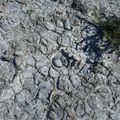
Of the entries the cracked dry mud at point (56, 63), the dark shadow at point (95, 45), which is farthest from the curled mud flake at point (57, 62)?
the dark shadow at point (95, 45)

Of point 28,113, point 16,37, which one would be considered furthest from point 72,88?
point 16,37

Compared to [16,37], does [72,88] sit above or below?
below

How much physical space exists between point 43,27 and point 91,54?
1.06 m

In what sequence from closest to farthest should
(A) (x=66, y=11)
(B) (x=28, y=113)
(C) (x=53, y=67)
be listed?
(B) (x=28, y=113), (C) (x=53, y=67), (A) (x=66, y=11)

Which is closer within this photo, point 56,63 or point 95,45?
point 56,63

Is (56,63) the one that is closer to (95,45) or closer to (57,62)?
(57,62)

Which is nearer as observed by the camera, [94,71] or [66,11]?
[94,71]

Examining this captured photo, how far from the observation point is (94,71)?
669 cm

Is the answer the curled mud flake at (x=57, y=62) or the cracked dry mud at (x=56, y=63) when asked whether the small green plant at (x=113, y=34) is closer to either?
the cracked dry mud at (x=56, y=63)

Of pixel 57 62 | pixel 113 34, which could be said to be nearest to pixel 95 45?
pixel 113 34

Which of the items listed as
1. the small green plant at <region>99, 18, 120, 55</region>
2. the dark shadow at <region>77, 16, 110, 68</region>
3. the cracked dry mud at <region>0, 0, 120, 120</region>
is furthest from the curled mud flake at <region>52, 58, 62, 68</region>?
the small green plant at <region>99, 18, 120, 55</region>

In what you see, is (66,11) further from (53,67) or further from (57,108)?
(57,108)

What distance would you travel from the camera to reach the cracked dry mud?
6.36 meters

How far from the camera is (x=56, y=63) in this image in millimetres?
6672
